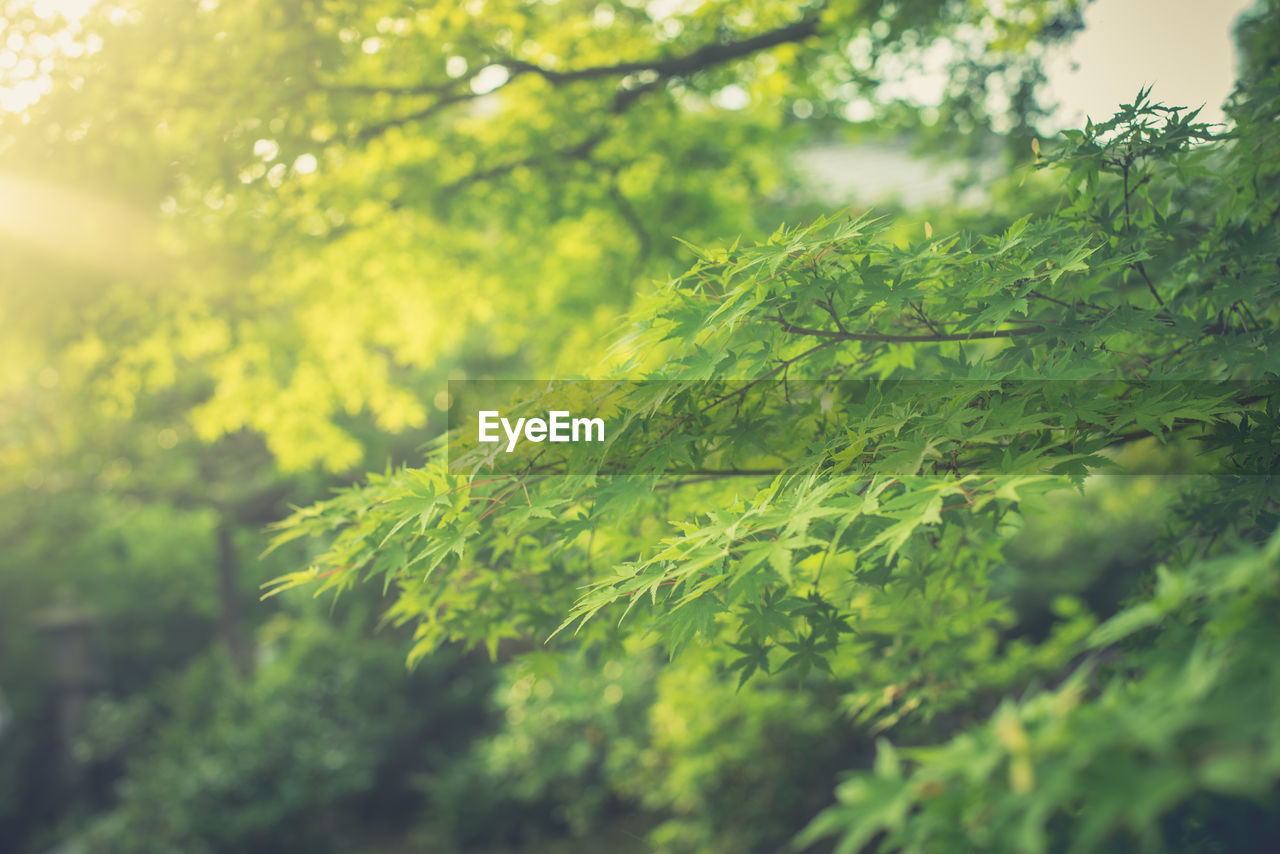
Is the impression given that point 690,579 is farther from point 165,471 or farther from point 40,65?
point 165,471

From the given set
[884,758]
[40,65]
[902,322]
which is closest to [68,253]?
[40,65]

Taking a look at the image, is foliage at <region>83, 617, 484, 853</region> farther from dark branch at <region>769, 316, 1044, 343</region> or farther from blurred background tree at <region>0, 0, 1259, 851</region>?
dark branch at <region>769, 316, 1044, 343</region>

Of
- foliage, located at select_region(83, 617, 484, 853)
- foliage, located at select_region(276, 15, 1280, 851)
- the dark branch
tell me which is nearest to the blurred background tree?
foliage, located at select_region(83, 617, 484, 853)

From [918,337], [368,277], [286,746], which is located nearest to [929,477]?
[918,337]

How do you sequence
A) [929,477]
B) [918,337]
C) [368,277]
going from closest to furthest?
[929,477] < [918,337] < [368,277]

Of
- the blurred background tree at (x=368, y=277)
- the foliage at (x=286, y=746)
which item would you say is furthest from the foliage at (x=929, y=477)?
the foliage at (x=286, y=746)

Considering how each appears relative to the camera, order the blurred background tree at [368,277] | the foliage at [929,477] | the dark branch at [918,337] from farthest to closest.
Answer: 1. the blurred background tree at [368,277]
2. the dark branch at [918,337]
3. the foliage at [929,477]

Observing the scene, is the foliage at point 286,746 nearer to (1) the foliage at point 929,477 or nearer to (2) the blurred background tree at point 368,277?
(2) the blurred background tree at point 368,277

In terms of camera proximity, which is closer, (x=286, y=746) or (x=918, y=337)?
(x=918, y=337)

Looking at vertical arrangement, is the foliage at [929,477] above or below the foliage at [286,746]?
above

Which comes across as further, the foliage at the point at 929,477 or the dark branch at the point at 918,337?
the dark branch at the point at 918,337

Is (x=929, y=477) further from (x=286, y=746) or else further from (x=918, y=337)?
(x=286, y=746)

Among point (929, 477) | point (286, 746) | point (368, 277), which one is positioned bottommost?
point (286, 746)

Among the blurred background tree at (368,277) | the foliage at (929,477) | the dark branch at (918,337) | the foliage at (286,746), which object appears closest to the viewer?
the foliage at (929,477)
